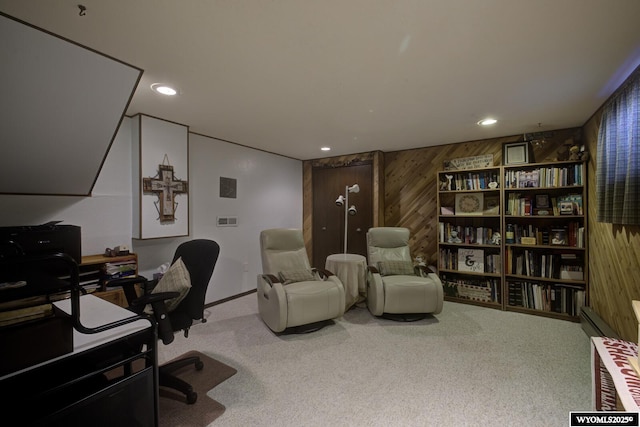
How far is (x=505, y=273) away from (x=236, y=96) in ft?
12.4

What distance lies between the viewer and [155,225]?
9.86 ft

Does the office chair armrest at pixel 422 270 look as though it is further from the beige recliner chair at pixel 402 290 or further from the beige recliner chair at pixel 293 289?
the beige recliner chair at pixel 293 289

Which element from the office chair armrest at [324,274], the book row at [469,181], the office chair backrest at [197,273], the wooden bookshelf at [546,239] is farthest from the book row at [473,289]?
the office chair backrest at [197,273]

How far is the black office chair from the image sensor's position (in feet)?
5.55

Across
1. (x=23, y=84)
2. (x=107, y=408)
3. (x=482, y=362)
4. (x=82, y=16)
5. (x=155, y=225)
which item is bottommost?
(x=482, y=362)

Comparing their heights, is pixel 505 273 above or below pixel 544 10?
below

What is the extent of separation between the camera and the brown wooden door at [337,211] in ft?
15.2

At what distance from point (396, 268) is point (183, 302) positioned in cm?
246

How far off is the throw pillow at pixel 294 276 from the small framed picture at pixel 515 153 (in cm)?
301

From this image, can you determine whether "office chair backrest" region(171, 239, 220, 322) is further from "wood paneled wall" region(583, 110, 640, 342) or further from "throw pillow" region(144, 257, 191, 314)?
"wood paneled wall" region(583, 110, 640, 342)

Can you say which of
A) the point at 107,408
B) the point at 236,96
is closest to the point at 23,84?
the point at 236,96

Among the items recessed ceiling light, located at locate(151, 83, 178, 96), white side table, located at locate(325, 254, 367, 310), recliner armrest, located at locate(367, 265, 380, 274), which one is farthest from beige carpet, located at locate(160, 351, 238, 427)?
recessed ceiling light, located at locate(151, 83, 178, 96)

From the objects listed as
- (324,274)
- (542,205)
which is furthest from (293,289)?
(542,205)

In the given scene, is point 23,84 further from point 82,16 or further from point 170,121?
point 170,121
